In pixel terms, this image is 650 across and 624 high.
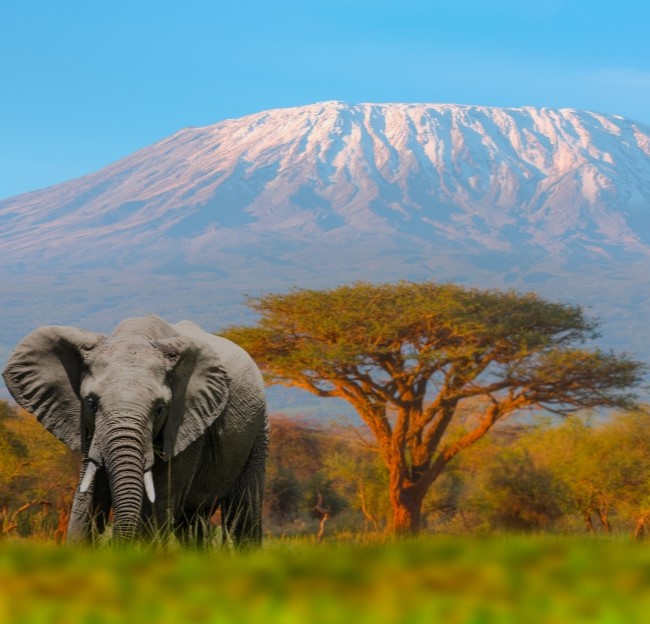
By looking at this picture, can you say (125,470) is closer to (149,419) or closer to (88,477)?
(88,477)

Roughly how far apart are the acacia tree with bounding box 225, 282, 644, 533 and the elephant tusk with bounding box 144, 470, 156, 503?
30.4 m

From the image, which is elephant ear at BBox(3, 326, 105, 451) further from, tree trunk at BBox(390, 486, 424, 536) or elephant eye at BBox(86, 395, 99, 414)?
tree trunk at BBox(390, 486, 424, 536)

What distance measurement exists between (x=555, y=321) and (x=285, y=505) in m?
21.9

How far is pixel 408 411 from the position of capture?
42406mm

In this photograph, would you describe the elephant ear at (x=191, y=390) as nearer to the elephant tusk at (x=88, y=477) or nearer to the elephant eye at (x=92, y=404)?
the elephant eye at (x=92, y=404)

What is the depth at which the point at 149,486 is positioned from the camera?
1064cm

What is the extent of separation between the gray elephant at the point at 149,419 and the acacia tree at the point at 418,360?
2777 centimetres

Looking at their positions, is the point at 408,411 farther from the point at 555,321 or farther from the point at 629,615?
the point at 629,615

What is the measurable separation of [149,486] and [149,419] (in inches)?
23.0

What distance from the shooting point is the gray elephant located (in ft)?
34.3

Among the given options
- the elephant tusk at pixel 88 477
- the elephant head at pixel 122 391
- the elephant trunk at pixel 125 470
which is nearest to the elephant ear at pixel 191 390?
the elephant head at pixel 122 391

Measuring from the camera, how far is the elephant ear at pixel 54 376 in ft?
38.9

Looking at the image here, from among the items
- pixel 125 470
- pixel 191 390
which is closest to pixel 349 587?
pixel 125 470

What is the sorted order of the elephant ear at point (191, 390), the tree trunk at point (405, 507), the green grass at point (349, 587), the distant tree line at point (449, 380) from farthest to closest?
the distant tree line at point (449, 380) < the tree trunk at point (405, 507) < the elephant ear at point (191, 390) < the green grass at point (349, 587)
